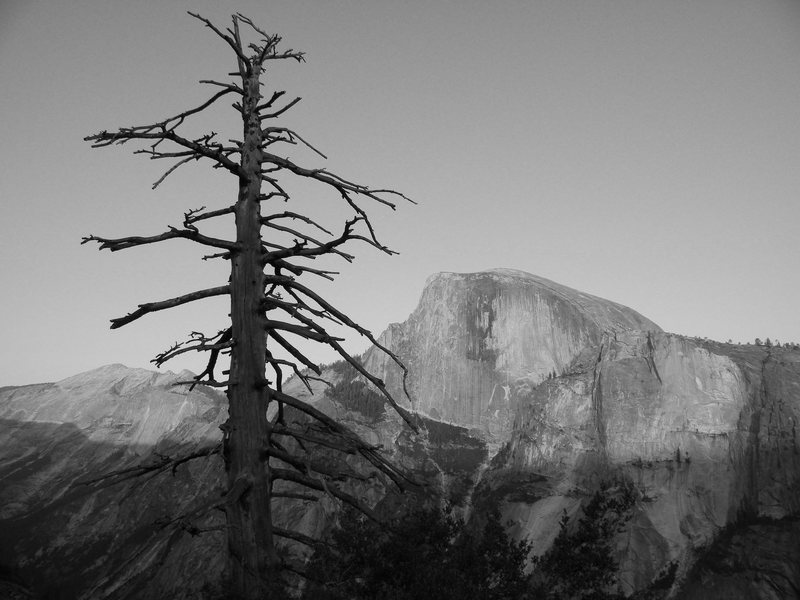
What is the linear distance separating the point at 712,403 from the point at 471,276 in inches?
3581

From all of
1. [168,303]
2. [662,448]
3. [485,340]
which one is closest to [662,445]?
[662,448]

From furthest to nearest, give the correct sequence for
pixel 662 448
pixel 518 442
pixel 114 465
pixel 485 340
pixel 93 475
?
pixel 485 340 → pixel 114 465 → pixel 518 442 → pixel 93 475 → pixel 662 448

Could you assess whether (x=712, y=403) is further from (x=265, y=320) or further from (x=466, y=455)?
(x=265, y=320)

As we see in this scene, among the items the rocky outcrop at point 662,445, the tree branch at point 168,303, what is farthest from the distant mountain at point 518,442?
the tree branch at point 168,303

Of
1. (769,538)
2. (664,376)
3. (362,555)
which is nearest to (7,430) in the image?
(664,376)

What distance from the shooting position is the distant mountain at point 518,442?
66188 millimetres

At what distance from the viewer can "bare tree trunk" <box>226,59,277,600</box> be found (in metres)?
3.65

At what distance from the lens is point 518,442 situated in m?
98.8

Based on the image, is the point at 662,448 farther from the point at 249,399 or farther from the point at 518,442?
the point at 249,399

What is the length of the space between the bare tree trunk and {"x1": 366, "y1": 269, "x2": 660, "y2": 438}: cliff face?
134939 mm

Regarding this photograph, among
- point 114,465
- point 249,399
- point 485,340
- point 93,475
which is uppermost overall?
point 485,340

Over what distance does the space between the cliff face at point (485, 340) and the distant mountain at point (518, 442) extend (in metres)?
0.48

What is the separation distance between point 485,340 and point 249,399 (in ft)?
491

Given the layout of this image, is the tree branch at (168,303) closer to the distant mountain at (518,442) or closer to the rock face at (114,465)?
the distant mountain at (518,442)
